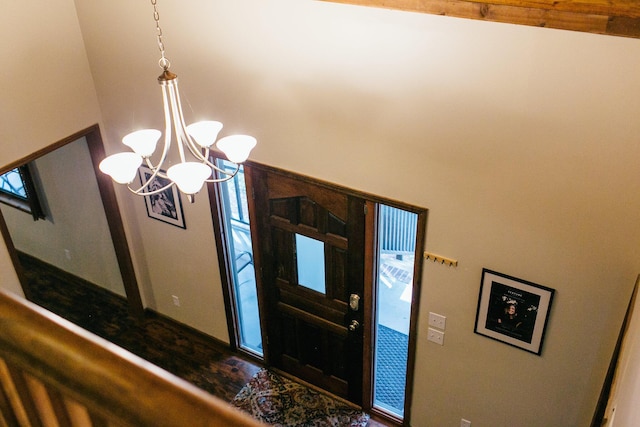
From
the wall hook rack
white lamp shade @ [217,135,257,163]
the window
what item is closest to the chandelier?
white lamp shade @ [217,135,257,163]

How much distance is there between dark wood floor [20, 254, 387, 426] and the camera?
17.4 ft

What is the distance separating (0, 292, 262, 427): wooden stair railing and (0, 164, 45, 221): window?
5.84m

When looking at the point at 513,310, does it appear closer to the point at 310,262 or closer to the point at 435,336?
the point at 435,336

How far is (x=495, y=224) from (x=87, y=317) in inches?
169

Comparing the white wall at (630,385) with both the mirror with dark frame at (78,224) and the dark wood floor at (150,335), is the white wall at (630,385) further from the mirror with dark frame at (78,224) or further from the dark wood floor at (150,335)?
the mirror with dark frame at (78,224)

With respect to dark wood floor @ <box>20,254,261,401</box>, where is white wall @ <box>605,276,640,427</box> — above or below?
above

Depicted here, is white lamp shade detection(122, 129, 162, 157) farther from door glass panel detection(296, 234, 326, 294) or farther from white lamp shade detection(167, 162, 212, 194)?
door glass panel detection(296, 234, 326, 294)

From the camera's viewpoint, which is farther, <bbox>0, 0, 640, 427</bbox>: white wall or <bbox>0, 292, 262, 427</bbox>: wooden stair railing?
<bbox>0, 0, 640, 427</bbox>: white wall

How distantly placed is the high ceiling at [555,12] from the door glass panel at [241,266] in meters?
2.34

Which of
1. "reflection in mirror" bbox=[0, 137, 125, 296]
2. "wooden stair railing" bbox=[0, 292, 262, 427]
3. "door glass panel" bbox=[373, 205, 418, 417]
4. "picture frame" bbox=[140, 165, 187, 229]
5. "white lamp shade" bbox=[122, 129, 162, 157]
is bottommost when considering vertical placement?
"door glass panel" bbox=[373, 205, 418, 417]

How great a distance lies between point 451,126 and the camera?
10.9 feet

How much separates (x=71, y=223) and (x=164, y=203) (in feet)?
5.24

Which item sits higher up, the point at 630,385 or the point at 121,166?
the point at 121,166

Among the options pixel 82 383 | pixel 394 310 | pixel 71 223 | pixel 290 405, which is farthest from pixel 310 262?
pixel 82 383
